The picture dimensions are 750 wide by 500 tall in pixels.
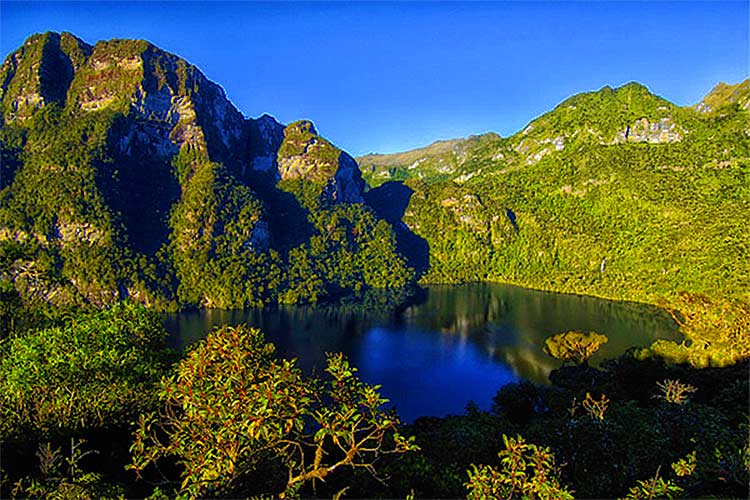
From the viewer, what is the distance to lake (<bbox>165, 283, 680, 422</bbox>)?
173ft

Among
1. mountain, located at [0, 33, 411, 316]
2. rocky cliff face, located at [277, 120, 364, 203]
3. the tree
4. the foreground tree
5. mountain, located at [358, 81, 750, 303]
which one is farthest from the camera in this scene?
rocky cliff face, located at [277, 120, 364, 203]

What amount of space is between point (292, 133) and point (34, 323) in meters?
179

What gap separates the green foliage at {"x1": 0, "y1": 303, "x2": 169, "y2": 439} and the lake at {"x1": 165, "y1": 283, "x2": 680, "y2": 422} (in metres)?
29.2

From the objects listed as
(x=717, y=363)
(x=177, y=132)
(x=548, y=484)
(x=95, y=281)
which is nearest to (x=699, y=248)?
(x=717, y=363)

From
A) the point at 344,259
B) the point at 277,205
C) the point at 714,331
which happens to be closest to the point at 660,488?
the point at 714,331

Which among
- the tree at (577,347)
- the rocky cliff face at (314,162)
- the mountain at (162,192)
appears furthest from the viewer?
the rocky cliff face at (314,162)

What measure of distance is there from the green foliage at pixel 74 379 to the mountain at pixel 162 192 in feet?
292

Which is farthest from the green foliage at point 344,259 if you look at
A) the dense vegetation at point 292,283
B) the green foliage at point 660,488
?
the green foliage at point 660,488

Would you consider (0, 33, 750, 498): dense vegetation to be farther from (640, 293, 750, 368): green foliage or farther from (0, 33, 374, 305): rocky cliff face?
(0, 33, 374, 305): rocky cliff face

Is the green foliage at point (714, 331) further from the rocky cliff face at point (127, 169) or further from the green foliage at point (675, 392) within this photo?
the rocky cliff face at point (127, 169)

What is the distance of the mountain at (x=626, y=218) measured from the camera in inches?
4348

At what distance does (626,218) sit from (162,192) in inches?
6293

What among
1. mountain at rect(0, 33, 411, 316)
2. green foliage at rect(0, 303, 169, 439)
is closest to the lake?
mountain at rect(0, 33, 411, 316)

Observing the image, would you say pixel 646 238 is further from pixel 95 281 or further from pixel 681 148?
pixel 95 281
